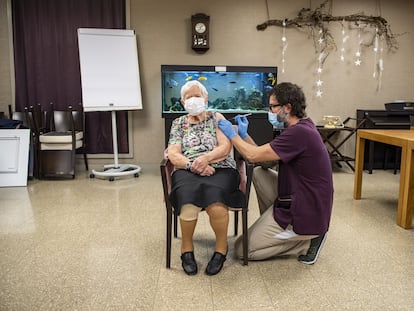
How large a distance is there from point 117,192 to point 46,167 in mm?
1121

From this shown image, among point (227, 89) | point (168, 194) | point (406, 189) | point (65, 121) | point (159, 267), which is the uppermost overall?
point (227, 89)

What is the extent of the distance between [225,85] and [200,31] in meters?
0.73

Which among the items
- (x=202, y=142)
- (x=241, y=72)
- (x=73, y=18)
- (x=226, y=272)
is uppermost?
(x=73, y=18)

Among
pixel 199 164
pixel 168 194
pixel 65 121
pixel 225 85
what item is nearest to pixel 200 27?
pixel 225 85

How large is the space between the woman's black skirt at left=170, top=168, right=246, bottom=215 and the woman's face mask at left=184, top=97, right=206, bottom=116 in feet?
1.21

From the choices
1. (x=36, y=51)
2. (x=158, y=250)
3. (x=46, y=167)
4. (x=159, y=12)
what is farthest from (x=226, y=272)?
(x=36, y=51)

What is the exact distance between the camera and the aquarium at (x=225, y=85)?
435cm

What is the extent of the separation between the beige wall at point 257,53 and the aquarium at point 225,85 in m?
0.26

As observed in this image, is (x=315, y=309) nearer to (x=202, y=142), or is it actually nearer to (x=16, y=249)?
(x=202, y=142)

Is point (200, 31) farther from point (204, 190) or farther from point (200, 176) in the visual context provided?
point (204, 190)

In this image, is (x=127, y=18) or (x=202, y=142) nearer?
(x=202, y=142)

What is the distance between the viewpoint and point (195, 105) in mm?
2105

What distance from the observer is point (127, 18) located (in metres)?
→ 4.43

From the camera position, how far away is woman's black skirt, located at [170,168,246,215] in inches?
74.4
